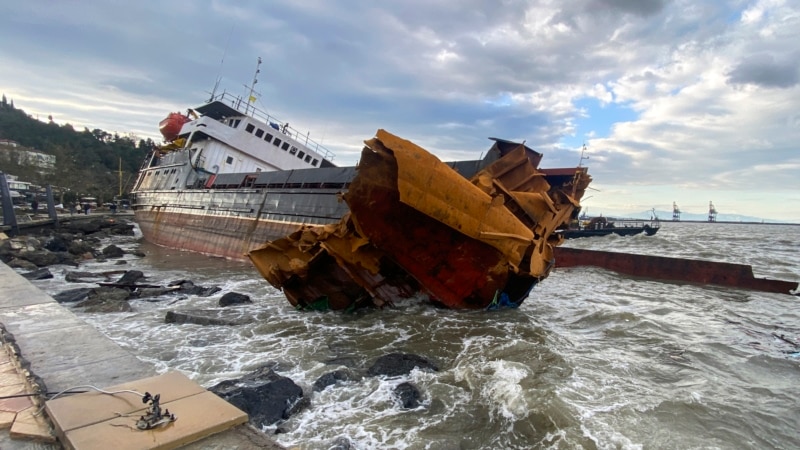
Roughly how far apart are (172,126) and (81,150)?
70194 millimetres

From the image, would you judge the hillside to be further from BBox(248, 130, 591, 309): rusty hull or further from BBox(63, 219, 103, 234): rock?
BBox(248, 130, 591, 309): rusty hull

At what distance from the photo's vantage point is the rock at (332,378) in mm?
4562

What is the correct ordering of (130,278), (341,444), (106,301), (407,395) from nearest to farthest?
1. (341,444)
2. (407,395)
3. (106,301)
4. (130,278)

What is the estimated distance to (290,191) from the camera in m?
15.0

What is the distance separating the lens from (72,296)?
29.7 ft

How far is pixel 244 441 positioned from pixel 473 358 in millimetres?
3761

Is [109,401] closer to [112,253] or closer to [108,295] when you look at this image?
[108,295]

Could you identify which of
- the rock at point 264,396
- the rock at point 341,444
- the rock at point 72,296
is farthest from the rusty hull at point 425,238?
the rock at point 72,296

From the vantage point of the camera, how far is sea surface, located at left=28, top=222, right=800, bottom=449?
372cm

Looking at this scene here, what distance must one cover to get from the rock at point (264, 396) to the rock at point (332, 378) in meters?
0.29

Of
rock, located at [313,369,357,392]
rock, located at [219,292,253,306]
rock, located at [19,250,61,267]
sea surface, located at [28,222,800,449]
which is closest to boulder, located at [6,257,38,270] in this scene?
rock, located at [19,250,61,267]

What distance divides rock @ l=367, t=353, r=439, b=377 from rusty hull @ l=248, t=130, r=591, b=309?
1654 mm

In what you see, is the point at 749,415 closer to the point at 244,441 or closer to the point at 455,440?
the point at 455,440

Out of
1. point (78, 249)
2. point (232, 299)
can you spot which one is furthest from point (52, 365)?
point (78, 249)
